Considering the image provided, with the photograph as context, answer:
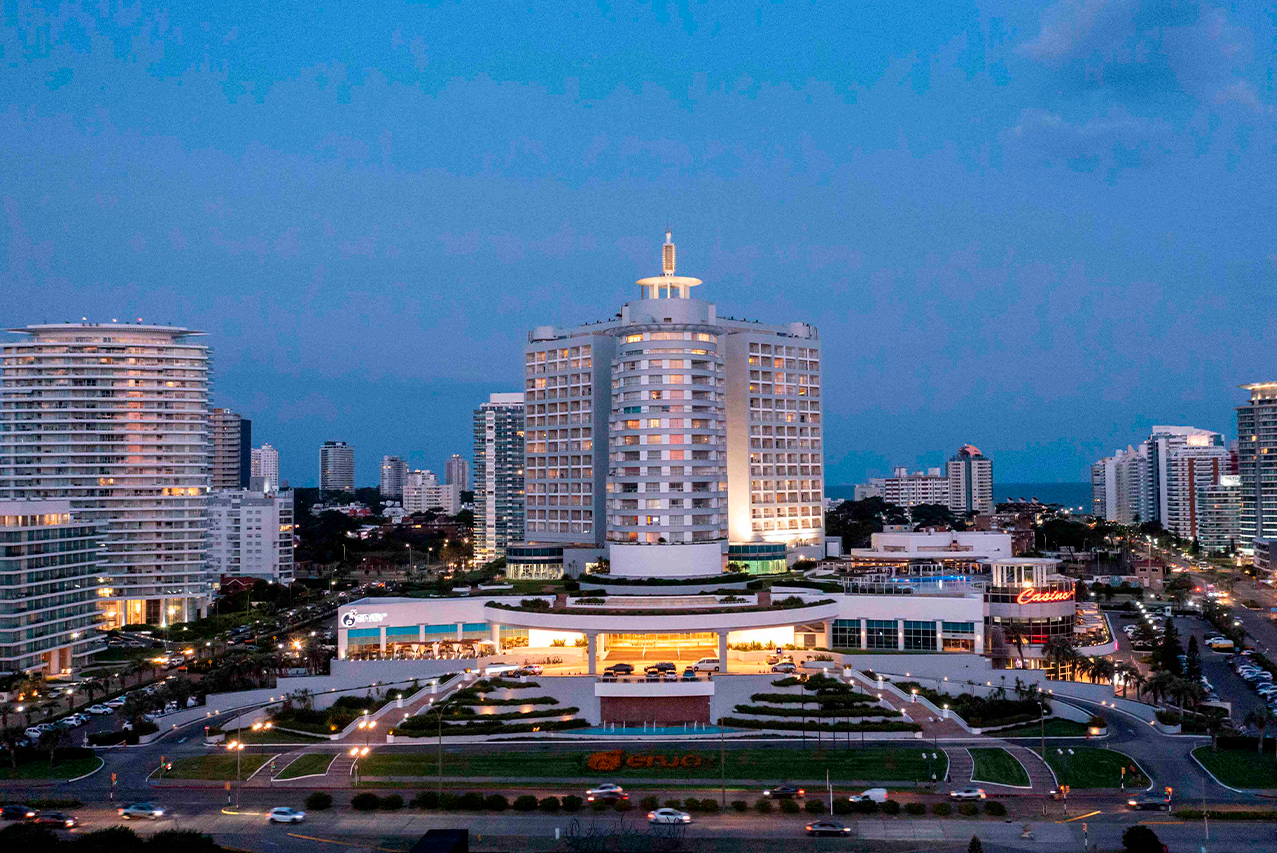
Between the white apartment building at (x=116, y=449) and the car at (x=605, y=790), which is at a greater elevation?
the white apartment building at (x=116, y=449)

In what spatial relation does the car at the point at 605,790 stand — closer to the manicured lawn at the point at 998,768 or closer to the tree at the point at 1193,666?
the manicured lawn at the point at 998,768

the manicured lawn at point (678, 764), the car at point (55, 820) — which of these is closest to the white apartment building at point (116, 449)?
the manicured lawn at point (678, 764)

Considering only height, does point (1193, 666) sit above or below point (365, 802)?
above

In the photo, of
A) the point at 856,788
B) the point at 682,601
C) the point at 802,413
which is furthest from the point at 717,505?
the point at 856,788

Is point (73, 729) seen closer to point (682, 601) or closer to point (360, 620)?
point (360, 620)

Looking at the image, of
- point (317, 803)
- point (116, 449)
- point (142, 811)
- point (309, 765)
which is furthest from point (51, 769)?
point (116, 449)

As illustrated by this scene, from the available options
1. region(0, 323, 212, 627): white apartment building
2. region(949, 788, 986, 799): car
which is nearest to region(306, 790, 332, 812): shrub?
region(949, 788, 986, 799): car

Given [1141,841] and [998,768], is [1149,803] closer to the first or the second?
[998,768]
